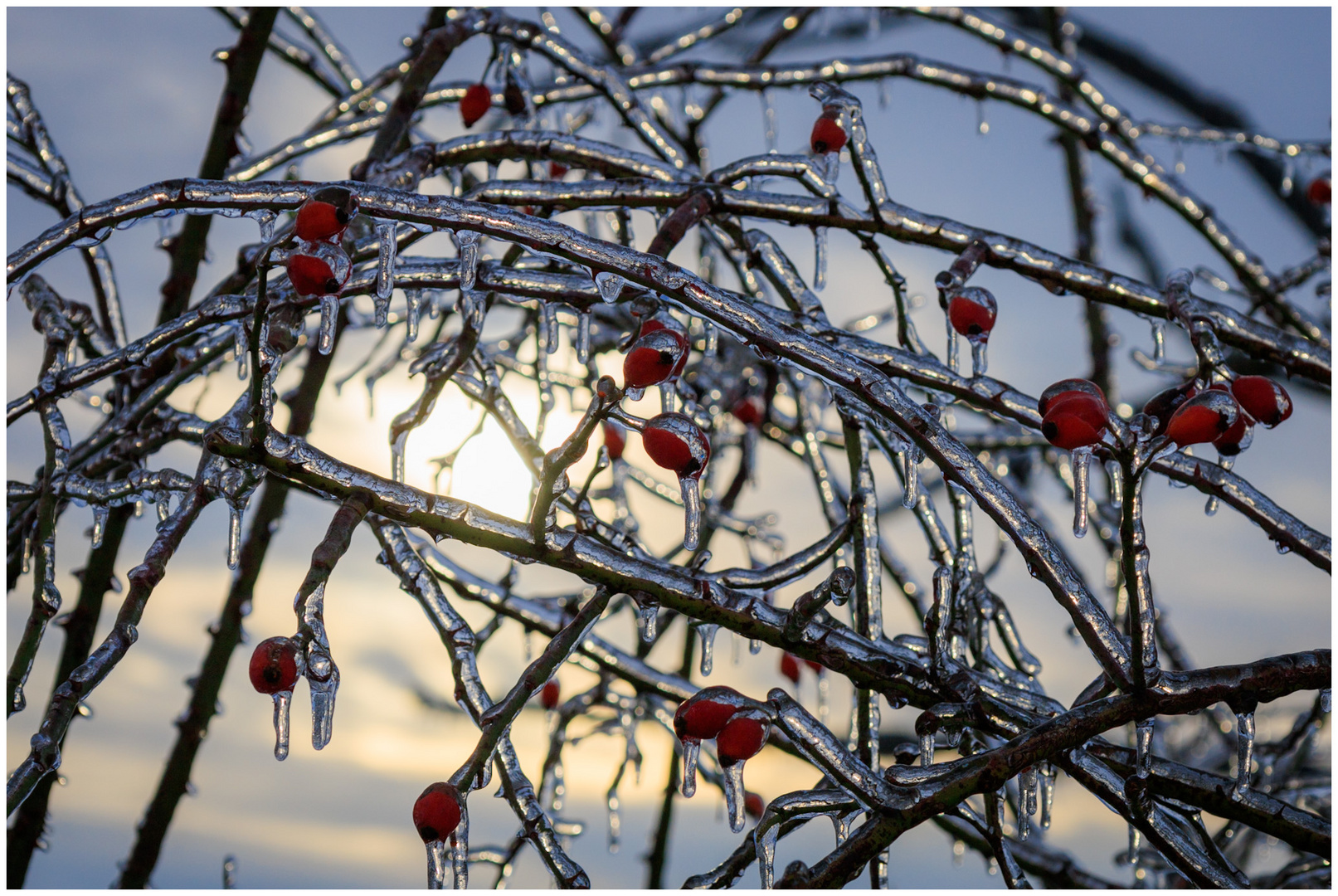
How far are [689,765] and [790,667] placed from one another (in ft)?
3.67

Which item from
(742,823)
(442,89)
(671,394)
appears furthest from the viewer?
(442,89)

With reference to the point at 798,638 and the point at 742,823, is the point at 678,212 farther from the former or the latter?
the point at 742,823

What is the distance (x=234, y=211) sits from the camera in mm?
962

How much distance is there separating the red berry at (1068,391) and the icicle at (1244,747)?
28 cm

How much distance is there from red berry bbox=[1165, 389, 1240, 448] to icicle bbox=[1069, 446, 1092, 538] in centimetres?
6

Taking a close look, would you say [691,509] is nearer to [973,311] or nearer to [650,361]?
[650,361]

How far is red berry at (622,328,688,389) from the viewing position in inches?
31.9

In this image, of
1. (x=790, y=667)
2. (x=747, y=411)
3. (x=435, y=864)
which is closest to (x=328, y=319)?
(x=435, y=864)

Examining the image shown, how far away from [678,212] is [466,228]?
0.32m

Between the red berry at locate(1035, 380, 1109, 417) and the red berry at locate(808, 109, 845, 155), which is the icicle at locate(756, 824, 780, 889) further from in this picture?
the red berry at locate(808, 109, 845, 155)

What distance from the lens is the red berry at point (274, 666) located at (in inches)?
31.1

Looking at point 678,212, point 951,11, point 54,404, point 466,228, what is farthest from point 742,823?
point 951,11

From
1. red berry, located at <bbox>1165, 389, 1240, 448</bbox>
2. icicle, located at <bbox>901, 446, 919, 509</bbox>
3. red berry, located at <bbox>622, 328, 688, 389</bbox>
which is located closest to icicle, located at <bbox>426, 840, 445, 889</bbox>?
red berry, located at <bbox>622, 328, 688, 389</bbox>

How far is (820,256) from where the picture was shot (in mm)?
1264
